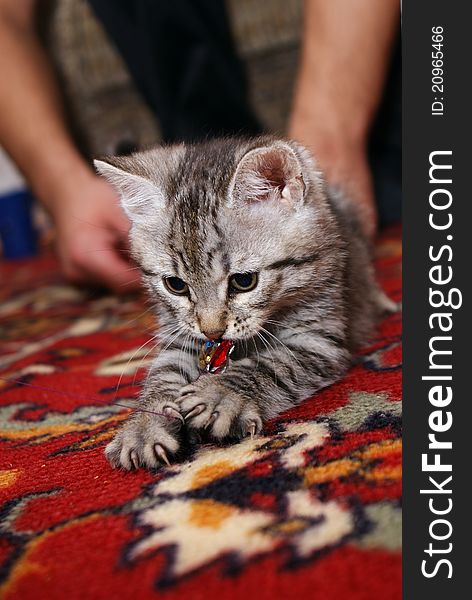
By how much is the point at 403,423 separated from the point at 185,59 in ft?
6.50

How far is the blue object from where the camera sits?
301 centimetres

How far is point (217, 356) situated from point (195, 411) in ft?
0.59

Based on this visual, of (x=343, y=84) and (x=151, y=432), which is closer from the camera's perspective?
(x=151, y=432)

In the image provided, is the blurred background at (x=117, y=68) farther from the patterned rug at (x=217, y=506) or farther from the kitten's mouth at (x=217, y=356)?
the patterned rug at (x=217, y=506)

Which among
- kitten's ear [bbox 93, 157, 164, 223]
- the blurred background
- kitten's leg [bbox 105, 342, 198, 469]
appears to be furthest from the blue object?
kitten's leg [bbox 105, 342, 198, 469]

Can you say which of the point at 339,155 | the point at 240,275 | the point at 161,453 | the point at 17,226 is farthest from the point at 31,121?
the point at 161,453

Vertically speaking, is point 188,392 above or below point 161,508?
above

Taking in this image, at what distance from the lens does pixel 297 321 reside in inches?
44.1

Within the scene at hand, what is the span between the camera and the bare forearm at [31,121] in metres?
1.92

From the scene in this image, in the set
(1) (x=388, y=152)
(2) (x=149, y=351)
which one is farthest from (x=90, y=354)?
(1) (x=388, y=152)

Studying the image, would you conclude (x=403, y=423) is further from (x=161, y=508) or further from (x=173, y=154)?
(x=173, y=154)

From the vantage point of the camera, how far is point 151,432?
871mm

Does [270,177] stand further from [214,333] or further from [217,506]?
[217,506]

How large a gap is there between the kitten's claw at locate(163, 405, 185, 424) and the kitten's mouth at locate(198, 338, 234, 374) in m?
0.15
